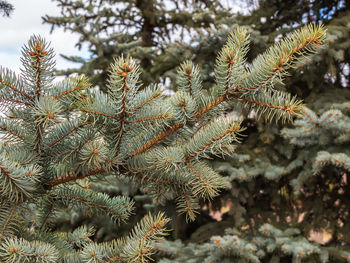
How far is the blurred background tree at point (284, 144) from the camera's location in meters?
2.87

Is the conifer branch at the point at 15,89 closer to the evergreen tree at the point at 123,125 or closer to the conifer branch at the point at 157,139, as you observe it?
the evergreen tree at the point at 123,125

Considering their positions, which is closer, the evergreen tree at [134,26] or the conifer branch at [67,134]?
the conifer branch at [67,134]

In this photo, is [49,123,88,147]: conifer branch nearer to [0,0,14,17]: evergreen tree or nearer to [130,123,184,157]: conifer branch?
[130,123,184,157]: conifer branch

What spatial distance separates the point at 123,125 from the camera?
2.61 feet

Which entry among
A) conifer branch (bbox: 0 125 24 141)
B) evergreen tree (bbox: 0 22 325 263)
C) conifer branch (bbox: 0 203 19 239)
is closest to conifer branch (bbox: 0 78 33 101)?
evergreen tree (bbox: 0 22 325 263)

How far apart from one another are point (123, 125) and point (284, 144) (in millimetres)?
2891

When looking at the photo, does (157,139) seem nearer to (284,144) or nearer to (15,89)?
(15,89)

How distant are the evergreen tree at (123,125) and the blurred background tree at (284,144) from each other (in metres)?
1.91

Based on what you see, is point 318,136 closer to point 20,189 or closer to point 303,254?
point 303,254

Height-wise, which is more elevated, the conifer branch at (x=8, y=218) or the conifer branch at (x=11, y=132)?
the conifer branch at (x=11, y=132)

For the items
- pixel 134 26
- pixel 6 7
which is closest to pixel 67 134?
pixel 6 7

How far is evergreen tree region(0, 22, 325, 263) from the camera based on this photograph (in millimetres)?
768

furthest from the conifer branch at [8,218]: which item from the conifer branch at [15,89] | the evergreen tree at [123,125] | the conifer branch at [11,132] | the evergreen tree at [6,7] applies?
the evergreen tree at [6,7]

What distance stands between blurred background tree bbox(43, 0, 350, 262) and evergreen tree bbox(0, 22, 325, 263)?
1.91m
